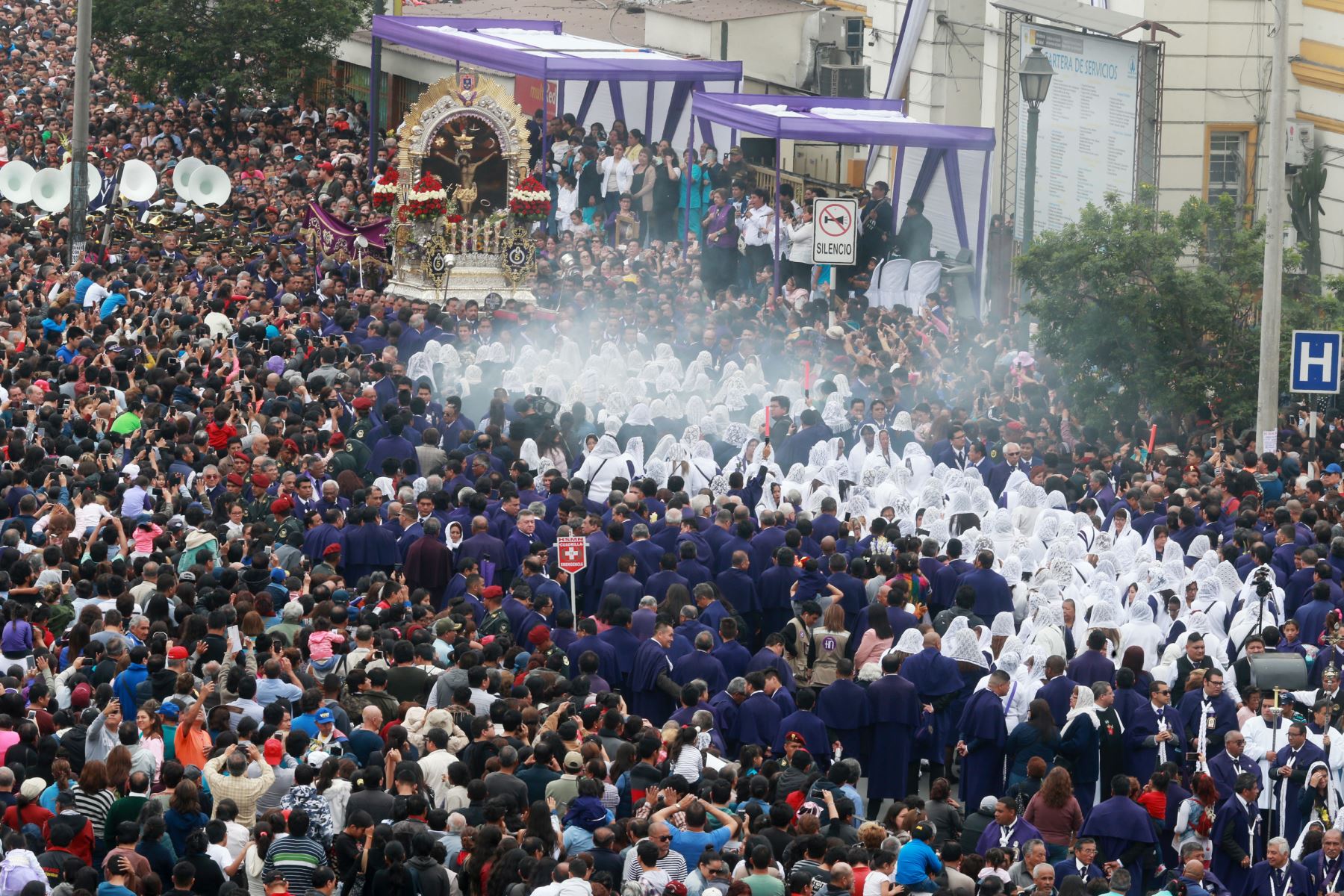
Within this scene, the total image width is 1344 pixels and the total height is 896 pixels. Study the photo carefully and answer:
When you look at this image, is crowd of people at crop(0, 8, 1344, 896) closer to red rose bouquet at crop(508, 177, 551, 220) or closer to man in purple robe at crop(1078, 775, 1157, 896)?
man in purple robe at crop(1078, 775, 1157, 896)

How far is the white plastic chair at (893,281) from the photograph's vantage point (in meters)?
25.7

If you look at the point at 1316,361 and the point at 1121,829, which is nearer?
the point at 1121,829

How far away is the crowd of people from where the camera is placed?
Result: 1152 centimetres

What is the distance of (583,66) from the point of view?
2717 cm

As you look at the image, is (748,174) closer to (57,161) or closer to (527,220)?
(527,220)

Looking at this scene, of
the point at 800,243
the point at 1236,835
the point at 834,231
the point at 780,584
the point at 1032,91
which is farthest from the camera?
the point at 800,243

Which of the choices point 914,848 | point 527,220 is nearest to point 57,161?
point 527,220

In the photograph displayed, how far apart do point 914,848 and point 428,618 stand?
4.46 m

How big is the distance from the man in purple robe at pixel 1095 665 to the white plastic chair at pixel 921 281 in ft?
36.6

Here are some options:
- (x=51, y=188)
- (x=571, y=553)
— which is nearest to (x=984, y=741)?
(x=571, y=553)

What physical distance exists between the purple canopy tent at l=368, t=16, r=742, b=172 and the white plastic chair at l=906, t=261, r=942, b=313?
9.90 ft

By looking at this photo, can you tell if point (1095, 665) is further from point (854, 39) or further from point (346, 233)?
point (854, 39)

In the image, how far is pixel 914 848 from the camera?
1148 centimetres

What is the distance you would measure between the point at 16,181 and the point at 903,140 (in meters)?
10.5
